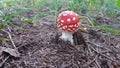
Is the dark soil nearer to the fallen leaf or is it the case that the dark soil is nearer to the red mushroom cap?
the fallen leaf

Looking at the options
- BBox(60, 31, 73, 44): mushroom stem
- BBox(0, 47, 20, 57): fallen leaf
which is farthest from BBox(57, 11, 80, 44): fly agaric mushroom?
BBox(0, 47, 20, 57): fallen leaf

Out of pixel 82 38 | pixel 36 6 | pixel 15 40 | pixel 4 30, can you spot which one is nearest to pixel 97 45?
pixel 82 38

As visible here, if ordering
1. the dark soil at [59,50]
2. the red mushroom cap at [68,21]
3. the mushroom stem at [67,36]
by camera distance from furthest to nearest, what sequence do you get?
the mushroom stem at [67,36], the red mushroom cap at [68,21], the dark soil at [59,50]

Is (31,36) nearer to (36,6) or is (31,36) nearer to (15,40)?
(15,40)

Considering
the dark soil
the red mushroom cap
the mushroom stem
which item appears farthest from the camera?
the mushroom stem

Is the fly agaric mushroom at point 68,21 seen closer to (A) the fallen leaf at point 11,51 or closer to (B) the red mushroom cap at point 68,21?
(B) the red mushroom cap at point 68,21

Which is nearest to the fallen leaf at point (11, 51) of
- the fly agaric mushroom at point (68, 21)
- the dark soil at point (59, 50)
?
the dark soil at point (59, 50)

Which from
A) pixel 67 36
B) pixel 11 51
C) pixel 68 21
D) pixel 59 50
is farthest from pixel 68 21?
pixel 11 51

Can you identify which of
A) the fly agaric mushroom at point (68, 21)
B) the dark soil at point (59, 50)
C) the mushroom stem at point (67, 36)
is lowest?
the dark soil at point (59, 50)
